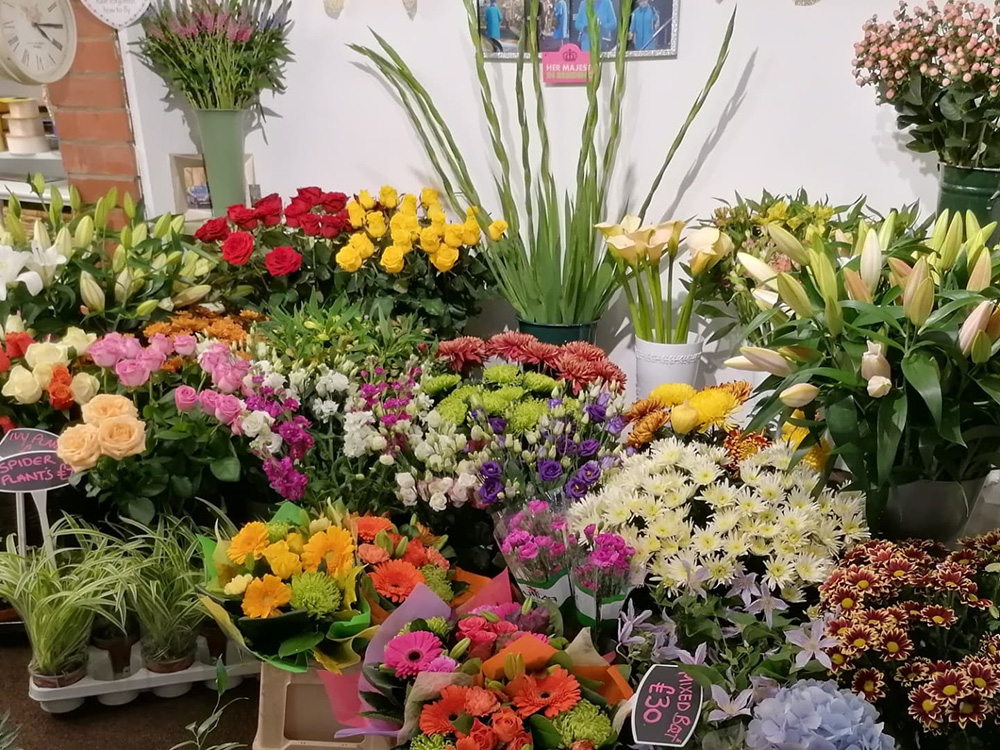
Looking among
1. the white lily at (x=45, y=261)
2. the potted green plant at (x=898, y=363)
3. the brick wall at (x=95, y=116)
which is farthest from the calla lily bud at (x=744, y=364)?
the brick wall at (x=95, y=116)

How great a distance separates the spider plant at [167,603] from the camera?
1.26 metres

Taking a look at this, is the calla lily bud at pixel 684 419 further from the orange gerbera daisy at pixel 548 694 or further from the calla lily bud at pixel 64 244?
the calla lily bud at pixel 64 244

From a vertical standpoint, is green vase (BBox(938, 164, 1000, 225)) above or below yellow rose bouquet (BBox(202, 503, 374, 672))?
above

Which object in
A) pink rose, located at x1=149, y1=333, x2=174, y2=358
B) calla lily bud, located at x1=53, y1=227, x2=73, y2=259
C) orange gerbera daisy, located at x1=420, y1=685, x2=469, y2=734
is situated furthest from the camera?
calla lily bud, located at x1=53, y1=227, x2=73, y2=259

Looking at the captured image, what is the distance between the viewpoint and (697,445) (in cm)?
117

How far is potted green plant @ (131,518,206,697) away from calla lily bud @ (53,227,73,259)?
666 millimetres

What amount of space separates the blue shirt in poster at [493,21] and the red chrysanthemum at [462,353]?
86 centimetres

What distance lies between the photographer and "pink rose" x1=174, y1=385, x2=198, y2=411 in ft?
4.37

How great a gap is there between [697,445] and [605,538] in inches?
10.8

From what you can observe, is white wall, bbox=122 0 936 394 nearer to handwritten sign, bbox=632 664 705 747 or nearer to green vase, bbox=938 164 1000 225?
green vase, bbox=938 164 1000 225

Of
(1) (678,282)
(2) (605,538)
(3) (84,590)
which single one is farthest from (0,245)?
(1) (678,282)

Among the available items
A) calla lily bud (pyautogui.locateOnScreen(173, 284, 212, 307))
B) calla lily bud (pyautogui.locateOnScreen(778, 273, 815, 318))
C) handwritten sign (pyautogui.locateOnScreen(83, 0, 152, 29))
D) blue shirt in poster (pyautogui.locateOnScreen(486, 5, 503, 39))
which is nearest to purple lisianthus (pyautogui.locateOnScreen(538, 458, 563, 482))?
calla lily bud (pyautogui.locateOnScreen(778, 273, 815, 318))

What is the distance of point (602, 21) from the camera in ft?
5.81

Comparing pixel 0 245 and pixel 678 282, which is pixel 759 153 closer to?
pixel 678 282
